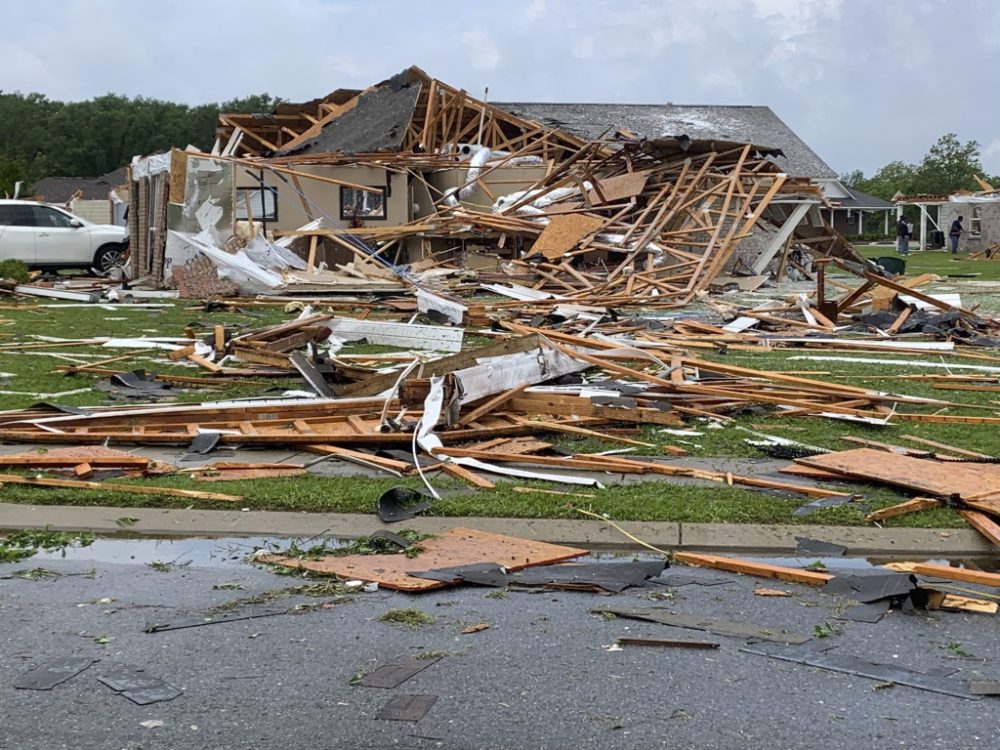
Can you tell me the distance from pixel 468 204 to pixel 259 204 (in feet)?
17.0

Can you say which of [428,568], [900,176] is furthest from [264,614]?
[900,176]

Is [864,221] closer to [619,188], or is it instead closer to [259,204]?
[619,188]

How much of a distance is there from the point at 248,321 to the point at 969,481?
506 inches

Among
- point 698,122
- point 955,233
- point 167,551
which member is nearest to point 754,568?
point 167,551

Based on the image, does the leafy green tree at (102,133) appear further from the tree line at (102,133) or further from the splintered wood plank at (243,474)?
the splintered wood plank at (243,474)

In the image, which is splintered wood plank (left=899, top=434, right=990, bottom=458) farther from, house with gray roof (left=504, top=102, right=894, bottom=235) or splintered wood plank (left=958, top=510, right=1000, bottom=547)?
house with gray roof (left=504, top=102, right=894, bottom=235)

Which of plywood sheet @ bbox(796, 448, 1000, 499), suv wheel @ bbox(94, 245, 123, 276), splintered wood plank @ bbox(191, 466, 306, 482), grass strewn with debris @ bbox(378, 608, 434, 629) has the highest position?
suv wheel @ bbox(94, 245, 123, 276)

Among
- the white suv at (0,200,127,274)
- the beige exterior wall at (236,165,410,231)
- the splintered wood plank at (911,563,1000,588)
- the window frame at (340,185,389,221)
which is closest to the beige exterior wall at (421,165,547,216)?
the beige exterior wall at (236,165,410,231)

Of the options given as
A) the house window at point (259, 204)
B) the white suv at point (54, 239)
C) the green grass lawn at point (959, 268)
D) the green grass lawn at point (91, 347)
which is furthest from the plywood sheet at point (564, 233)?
the green grass lawn at point (959, 268)

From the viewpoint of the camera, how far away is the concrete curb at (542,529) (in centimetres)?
604

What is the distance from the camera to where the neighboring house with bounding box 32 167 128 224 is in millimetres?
64875

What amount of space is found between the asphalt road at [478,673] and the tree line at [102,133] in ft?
328

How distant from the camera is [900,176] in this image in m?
88.1

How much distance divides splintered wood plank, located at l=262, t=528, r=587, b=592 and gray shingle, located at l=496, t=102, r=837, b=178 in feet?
125
